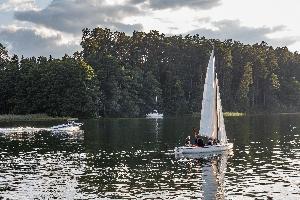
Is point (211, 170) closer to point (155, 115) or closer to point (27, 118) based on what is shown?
point (27, 118)

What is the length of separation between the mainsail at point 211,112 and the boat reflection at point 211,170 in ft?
11.9

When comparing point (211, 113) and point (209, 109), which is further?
point (209, 109)

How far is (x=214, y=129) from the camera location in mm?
67375

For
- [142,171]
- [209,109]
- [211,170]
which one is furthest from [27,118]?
[211,170]

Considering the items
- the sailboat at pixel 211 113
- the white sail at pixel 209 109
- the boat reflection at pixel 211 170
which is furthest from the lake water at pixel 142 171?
the white sail at pixel 209 109

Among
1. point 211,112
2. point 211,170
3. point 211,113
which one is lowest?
point 211,170

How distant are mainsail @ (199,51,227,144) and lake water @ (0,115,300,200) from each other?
3.96 metres

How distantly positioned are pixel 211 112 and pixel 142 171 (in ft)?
69.2

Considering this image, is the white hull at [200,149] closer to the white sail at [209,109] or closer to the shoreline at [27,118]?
the white sail at [209,109]

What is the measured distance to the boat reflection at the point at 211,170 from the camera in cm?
3830

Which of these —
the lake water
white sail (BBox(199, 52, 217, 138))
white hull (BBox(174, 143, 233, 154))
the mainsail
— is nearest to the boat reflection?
the lake water

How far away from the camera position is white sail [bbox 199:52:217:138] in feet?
219

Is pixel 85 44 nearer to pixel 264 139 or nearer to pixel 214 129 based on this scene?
pixel 264 139

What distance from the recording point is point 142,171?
48594 mm
